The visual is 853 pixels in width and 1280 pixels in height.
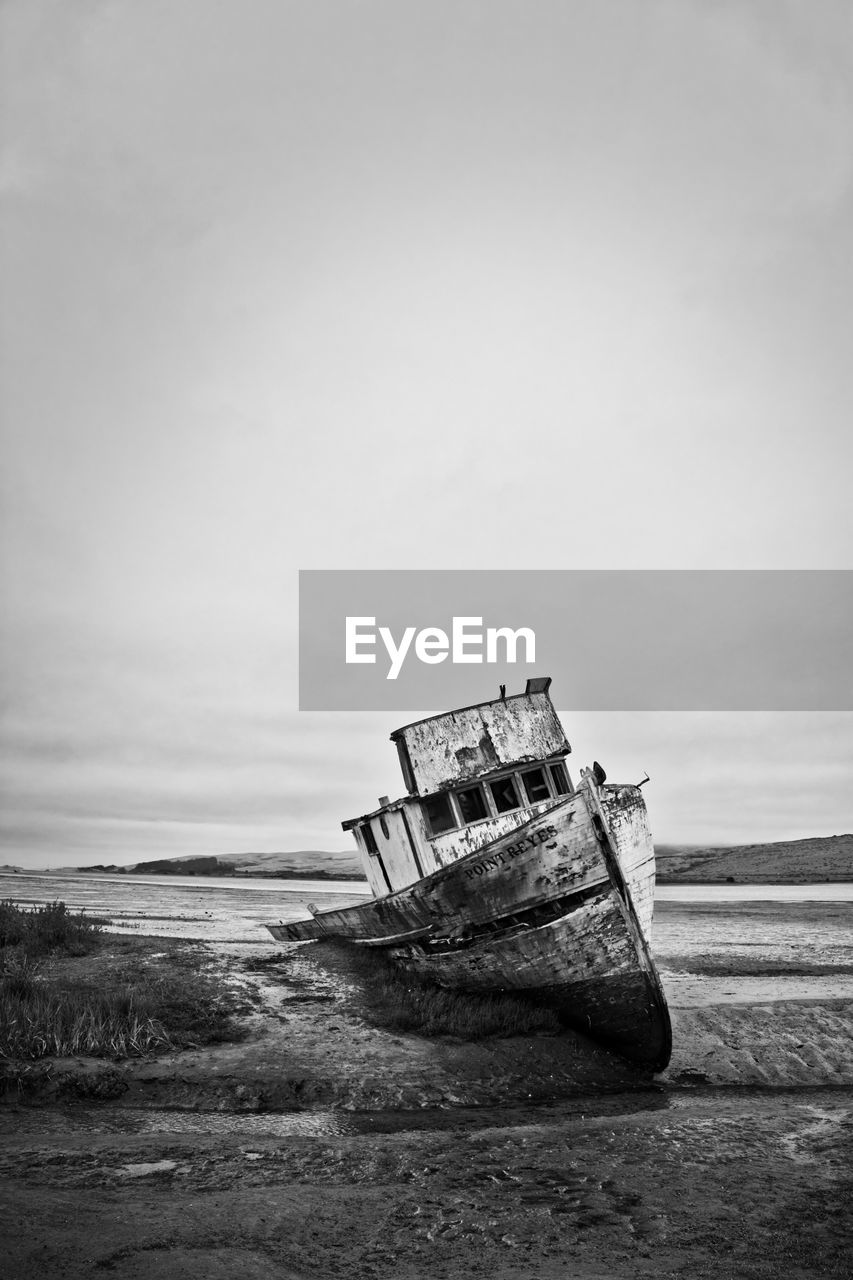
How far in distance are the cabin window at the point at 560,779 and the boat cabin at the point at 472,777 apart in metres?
0.02

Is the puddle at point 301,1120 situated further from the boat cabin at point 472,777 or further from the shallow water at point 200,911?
the shallow water at point 200,911

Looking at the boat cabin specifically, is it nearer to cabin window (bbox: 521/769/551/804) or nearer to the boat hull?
cabin window (bbox: 521/769/551/804)

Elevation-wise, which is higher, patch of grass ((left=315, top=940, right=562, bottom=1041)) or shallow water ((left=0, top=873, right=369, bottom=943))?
patch of grass ((left=315, top=940, right=562, bottom=1041))

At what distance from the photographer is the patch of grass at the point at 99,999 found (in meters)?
9.73

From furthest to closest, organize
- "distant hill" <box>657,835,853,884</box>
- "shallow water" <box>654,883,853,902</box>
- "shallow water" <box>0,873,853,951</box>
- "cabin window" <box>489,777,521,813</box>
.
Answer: "distant hill" <box>657,835,853,884</box> → "shallow water" <box>654,883,853,902</box> → "shallow water" <box>0,873,853,951</box> → "cabin window" <box>489,777,521,813</box>

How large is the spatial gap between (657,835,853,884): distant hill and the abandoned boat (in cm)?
4076

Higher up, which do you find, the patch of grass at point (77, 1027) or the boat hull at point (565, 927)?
the boat hull at point (565, 927)

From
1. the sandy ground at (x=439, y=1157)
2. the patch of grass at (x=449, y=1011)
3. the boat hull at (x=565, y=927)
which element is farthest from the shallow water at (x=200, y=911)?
the sandy ground at (x=439, y=1157)

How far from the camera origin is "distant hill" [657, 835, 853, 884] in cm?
5169

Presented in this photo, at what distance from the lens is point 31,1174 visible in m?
6.46

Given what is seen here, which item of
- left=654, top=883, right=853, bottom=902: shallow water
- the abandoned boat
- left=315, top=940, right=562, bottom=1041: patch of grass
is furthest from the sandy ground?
left=654, top=883, right=853, bottom=902: shallow water

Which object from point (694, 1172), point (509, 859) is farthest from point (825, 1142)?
point (509, 859)

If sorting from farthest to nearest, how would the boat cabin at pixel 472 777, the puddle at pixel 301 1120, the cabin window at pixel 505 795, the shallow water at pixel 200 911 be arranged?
1. the shallow water at pixel 200 911
2. the cabin window at pixel 505 795
3. the boat cabin at pixel 472 777
4. the puddle at pixel 301 1120

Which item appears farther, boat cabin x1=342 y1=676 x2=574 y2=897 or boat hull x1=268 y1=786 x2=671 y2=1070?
boat cabin x1=342 y1=676 x2=574 y2=897
